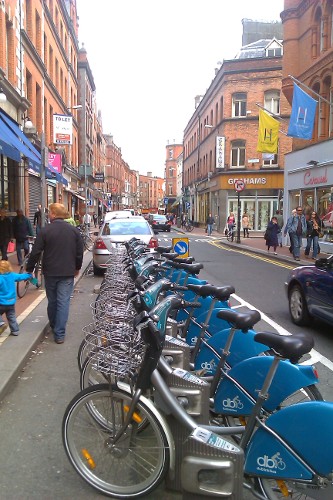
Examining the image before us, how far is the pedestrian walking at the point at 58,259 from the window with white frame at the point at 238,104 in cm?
3317

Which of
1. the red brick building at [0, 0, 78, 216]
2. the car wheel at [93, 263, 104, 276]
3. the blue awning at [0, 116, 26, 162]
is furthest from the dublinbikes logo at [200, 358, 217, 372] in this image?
the car wheel at [93, 263, 104, 276]

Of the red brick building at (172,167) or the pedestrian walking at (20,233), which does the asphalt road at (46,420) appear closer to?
the pedestrian walking at (20,233)

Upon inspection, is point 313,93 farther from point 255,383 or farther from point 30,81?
point 255,383

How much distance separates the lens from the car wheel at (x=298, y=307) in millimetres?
7188

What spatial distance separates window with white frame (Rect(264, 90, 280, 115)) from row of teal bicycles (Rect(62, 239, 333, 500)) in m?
36.0

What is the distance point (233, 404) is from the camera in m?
3.07

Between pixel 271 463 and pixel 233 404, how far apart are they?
2.14 ft

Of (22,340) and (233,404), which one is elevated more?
(233,404)

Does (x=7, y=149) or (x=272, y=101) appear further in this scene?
(x=272, y=101)

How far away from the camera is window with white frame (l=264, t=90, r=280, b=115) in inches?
1428

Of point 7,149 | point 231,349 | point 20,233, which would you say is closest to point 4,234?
point 20,233

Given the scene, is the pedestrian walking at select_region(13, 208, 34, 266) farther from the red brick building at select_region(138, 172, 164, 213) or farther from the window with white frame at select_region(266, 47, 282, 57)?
the red brick building at select_region(138, 172, 164, 213)

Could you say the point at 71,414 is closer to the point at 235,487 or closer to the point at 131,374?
the point at 131,374

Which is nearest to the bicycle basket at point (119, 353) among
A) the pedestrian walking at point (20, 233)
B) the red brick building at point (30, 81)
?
the red brick building at point (30, 81)
